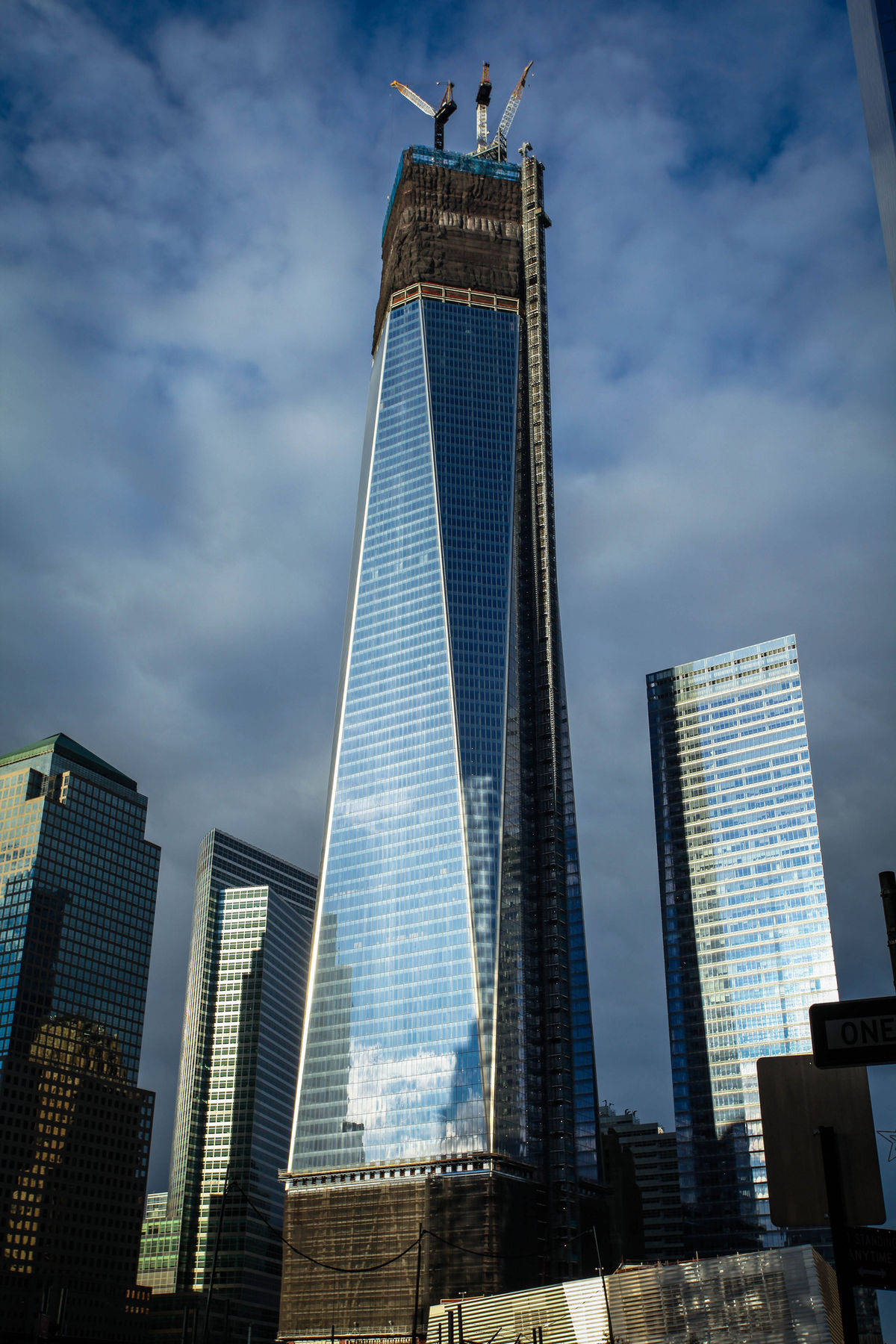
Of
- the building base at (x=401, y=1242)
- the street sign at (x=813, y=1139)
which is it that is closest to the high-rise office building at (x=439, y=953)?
the building base at (x=401, y=1242)

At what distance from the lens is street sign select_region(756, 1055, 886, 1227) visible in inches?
501

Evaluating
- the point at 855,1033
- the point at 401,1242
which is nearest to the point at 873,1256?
the point at 855,1033

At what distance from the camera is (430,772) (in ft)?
591

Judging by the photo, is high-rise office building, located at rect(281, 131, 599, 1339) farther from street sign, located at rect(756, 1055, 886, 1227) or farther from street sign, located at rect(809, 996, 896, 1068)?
street sign, located at rect(809, 996, 896, 1068)

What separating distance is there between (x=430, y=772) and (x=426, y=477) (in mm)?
48431

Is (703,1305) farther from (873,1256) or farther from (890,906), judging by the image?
(873,1256)

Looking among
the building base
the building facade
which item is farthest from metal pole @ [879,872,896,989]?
the building base

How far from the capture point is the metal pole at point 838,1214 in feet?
41.6

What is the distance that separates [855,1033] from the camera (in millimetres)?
12945

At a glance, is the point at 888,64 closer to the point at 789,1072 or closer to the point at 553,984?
the point at 789,1072

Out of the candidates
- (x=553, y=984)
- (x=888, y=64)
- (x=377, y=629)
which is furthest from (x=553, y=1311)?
(x=377, y=629)

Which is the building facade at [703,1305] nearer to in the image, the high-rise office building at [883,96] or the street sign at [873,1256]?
the high-rise office building at [883,96]

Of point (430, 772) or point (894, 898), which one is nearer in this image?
point (894, 898)

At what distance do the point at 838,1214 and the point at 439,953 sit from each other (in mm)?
161806
